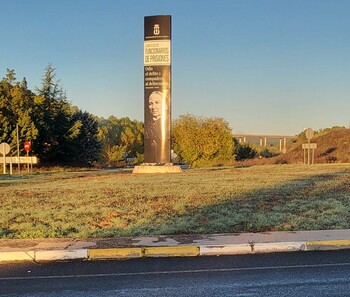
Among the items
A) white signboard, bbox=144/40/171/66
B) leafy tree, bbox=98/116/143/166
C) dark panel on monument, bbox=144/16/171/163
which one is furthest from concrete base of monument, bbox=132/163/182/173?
leafy tree, bbox=98/116/143/166

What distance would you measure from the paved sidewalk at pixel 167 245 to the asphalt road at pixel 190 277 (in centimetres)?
25

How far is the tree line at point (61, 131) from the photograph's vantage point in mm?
49000

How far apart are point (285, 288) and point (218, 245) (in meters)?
2.28

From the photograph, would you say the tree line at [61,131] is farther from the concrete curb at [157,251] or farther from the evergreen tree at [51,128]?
the concrete curb at [157,251]

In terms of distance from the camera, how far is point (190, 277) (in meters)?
6.21

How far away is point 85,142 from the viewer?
2224 inches

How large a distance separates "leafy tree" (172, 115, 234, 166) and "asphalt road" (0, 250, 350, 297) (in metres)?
64.2

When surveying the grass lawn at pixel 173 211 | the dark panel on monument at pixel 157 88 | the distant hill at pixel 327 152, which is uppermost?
the dark panel on monument at pixel 157 88

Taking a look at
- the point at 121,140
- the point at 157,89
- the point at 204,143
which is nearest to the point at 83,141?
the point at 204,143

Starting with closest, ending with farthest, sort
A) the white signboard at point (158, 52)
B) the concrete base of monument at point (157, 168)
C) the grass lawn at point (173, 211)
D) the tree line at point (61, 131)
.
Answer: the grass lawn at point (173, 211), the concrete base of monument at point (157, 168), the white signboard at point (158, 52), the tree line at point (61, 131)

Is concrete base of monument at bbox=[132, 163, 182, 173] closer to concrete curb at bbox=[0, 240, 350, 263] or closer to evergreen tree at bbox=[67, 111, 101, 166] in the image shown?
concrete curb at bbox=[0, 240, 350, 263]

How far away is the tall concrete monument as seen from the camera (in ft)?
98.7

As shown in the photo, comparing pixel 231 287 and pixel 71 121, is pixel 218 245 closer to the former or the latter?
pixel 231 287

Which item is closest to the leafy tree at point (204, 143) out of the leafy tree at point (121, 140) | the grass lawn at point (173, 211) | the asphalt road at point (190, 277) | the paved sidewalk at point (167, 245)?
the leafy tree at point (121, 140)
